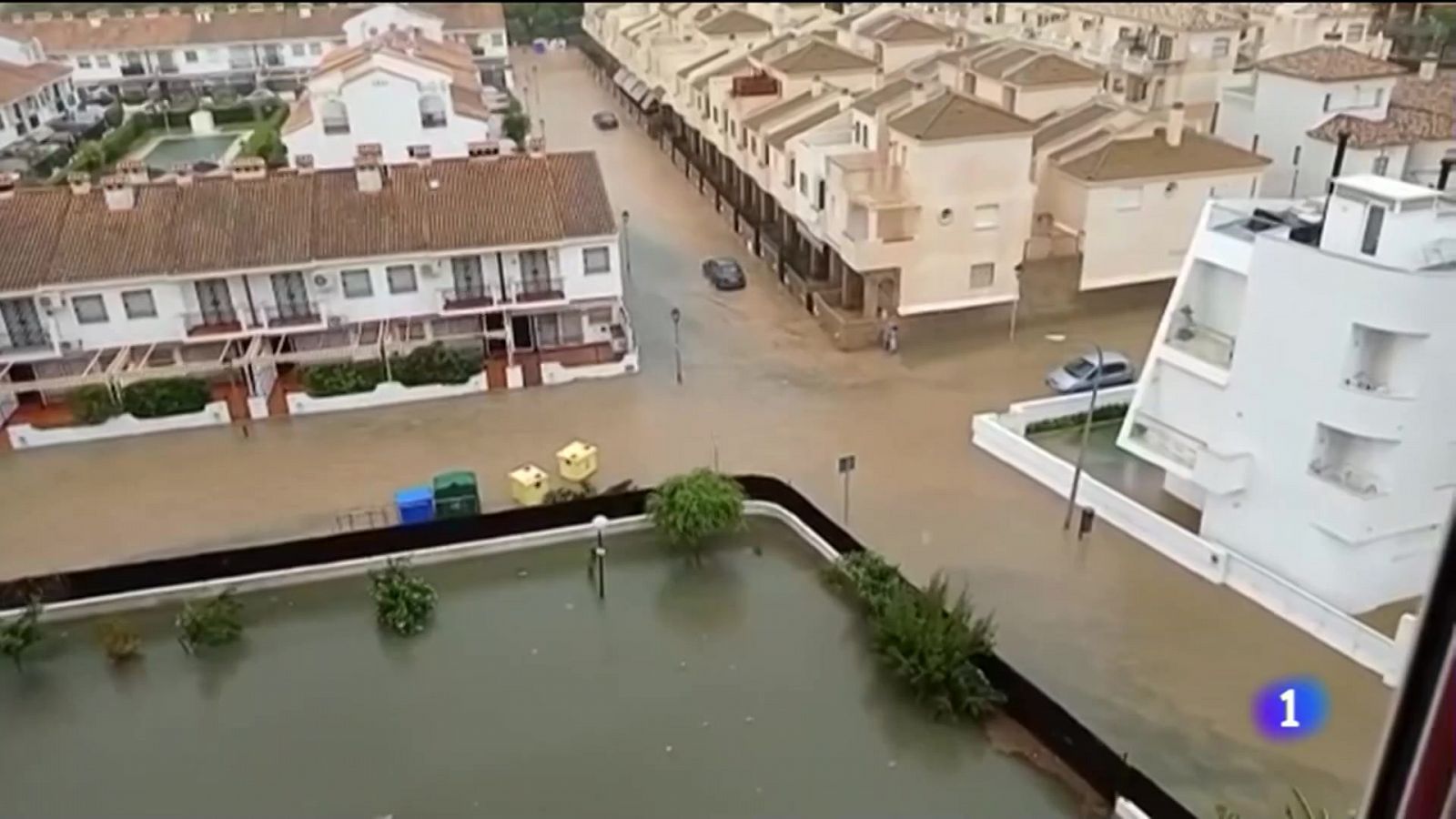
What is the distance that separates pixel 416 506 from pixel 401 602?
2237mm

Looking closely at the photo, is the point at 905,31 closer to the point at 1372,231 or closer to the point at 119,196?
the point at 119,196

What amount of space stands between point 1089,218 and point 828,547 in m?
11.3

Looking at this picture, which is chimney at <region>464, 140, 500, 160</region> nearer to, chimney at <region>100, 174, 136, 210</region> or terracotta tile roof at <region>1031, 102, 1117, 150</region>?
chimney at <region>100, 174, 136, 210</region>

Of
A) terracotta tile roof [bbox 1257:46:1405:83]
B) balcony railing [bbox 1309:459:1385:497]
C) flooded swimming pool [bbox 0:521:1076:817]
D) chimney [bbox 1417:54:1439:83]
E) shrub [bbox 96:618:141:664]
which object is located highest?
terracotta tile roof [bbox 1257:46:1405:83]

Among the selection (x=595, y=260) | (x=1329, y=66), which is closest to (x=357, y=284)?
(x=595, y=260)

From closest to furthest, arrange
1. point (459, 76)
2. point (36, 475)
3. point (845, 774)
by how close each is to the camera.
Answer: point (845, 774), point (36, 475), point (459, 76)

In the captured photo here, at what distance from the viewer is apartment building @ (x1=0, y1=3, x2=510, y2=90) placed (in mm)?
45031

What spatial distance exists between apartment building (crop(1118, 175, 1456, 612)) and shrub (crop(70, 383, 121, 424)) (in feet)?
57.9

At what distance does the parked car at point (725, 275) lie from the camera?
86.9 feet

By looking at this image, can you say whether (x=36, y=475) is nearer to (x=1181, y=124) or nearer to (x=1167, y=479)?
(x=1167, y=479)

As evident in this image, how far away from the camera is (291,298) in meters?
21.1

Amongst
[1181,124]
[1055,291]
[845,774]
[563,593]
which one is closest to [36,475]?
[563,593]

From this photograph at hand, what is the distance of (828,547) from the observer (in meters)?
15.9

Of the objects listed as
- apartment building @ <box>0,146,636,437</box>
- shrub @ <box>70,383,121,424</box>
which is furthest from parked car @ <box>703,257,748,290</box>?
shrub @ <box>70,383,121,424</box>
